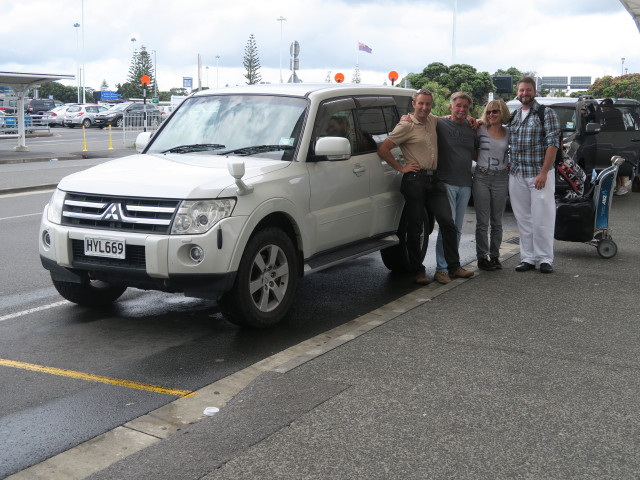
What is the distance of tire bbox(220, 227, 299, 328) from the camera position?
610cm

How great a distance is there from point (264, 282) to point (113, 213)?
1.25 m

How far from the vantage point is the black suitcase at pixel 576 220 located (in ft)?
30.1

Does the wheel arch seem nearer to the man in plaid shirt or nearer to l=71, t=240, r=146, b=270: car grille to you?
l=71, t=240, r=146, b=270: car grille

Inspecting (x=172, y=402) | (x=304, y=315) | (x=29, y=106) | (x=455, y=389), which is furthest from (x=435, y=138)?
(x=29, y=106)

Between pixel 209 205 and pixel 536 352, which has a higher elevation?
pixel 209 205

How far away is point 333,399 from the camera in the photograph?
4.79 m

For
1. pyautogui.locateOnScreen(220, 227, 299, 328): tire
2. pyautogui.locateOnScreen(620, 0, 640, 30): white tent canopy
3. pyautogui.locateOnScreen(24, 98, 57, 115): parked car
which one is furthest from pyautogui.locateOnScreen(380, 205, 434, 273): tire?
pyautogui.locateOnScreen(24, 98, 57, 115): parked car

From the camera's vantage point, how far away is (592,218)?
9.16 metres

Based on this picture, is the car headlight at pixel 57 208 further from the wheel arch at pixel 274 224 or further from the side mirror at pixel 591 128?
the side mirror at pixel 591 128

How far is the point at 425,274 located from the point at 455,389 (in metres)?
3.52

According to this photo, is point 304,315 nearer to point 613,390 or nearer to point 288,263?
point 288,263

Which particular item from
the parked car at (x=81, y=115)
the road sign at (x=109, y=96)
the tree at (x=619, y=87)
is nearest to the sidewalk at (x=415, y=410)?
the parked car at (x=81, y=115)

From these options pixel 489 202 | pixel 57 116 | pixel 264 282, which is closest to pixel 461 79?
pixel 57 116

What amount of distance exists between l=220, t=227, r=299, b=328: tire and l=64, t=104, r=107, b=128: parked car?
4867 centimetres
